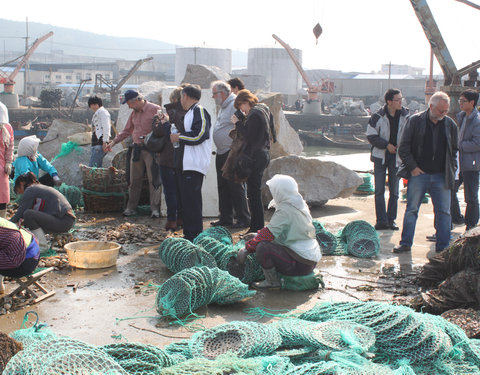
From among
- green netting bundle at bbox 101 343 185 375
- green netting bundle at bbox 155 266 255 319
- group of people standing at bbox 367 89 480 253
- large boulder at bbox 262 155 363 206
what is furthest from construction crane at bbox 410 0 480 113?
green netting bundle at bbox 101 343 185 375

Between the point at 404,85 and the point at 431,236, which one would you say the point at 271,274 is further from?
the point at 404,85

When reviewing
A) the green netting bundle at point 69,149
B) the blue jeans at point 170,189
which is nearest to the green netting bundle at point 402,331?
the blue jeans at point 170,189

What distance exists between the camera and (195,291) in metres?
4.47

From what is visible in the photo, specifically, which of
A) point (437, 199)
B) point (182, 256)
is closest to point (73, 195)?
point (182, 256)

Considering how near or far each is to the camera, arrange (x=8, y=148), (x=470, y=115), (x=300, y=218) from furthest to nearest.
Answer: (x=470, y=115) → (x=8, y=148) → (x=300, y=218)

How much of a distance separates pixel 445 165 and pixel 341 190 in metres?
3.01

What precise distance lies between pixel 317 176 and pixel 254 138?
269 cm

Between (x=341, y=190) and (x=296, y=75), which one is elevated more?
(x=296, y=75)

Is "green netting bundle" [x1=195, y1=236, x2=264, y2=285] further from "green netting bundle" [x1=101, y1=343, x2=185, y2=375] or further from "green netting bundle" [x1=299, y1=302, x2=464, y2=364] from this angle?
"green netting bundle" [x1=101, y1=343, x2=185, y2=375]

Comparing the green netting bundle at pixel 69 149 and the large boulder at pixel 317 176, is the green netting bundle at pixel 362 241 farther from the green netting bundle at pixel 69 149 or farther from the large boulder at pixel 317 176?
the green netting bundle at pixel 69 149

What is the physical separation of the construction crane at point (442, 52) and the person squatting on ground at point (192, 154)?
8.29m

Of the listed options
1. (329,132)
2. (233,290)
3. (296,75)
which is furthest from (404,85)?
(233,290)

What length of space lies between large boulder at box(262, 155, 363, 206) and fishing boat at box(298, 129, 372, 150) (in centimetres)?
3171

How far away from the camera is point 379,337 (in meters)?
3.72
